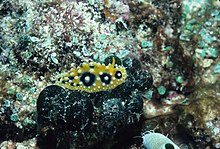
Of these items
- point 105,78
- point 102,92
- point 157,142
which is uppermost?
point 105,78

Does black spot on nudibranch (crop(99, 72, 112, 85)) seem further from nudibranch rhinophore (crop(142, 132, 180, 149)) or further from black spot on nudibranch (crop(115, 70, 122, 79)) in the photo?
nudibranch rhinophore (crop(142, 132, 180, 149))

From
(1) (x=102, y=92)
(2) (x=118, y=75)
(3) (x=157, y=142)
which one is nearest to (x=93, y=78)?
(1) (x=102, y=92)

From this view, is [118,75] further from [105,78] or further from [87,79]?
[87,79]

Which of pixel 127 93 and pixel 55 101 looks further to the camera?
pixel 127 93

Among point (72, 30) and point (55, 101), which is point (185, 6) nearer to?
point (72, 30)

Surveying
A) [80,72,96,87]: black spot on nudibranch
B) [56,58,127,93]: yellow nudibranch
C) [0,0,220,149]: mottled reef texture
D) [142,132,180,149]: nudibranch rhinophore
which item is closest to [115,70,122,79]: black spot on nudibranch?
[56,58,127,93]: yellow nudibranch

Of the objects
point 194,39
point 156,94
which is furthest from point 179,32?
point 156,94
